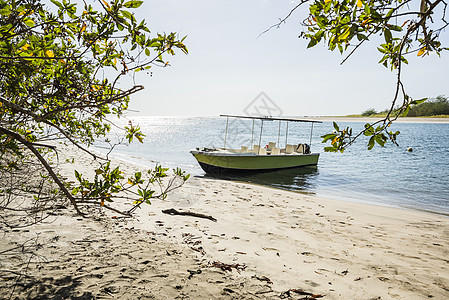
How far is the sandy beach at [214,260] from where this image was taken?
2742 millimetres

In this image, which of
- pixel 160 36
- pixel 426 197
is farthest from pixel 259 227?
pixel 426 197

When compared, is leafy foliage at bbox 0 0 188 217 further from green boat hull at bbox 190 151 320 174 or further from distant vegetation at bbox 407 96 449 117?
distant vegetation at bbox 407 96 449 117

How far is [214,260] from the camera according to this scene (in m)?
3.51

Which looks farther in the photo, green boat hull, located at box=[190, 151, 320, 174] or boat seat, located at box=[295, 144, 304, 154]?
boat seat, located at box=[295, 144, 304, 154]

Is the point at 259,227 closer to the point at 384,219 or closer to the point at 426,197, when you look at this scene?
the point at 384,219

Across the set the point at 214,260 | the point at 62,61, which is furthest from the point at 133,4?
the point at 214,260

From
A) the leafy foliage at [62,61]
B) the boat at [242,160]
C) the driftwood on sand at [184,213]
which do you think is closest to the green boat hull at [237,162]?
the boat at [242,160]

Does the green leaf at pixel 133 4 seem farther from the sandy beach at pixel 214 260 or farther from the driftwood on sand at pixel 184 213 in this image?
the driftwood on sand at pixel 184 213

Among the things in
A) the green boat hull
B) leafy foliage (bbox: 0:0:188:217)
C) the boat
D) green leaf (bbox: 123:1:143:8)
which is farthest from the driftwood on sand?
the green boat hull

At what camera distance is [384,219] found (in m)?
7.85

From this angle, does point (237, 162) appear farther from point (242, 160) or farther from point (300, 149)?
point (300, 149)

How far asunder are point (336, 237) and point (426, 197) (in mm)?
10616

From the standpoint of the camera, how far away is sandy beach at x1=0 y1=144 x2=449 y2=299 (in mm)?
2742

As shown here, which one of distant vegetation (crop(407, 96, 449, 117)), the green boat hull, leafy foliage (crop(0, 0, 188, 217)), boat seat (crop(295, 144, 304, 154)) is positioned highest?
distant vegetation (crop(407, 96, 449, 117))
